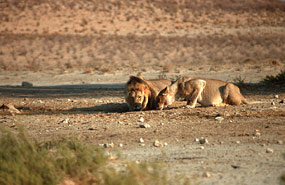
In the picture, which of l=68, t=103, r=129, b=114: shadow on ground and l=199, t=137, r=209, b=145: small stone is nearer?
l=199, t=137, r=209, b=145: small stone

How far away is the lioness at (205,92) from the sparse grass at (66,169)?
18.3 feet

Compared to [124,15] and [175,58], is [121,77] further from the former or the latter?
[124,15]

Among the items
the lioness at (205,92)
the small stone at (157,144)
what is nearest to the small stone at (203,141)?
the small stone at (157,144)

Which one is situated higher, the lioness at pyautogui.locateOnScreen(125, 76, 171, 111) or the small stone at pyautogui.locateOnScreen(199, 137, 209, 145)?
the lioness at pyautogui.locateOnScreen(125, 76, 171, 111)

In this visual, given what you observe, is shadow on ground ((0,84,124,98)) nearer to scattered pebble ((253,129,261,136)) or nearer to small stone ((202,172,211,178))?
scattered pebble ((253,129,261,136))

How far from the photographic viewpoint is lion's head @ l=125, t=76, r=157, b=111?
11.5 metres

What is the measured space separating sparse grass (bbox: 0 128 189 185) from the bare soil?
536mm

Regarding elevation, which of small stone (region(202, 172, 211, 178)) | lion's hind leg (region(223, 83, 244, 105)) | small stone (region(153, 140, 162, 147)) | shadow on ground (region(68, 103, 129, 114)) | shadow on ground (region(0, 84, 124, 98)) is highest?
lion's hind leg (region(223, 83, 244, 105))

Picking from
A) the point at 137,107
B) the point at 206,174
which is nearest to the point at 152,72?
the point at 137,107

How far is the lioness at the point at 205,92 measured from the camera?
1189 centimetres

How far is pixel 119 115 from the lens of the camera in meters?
11.0

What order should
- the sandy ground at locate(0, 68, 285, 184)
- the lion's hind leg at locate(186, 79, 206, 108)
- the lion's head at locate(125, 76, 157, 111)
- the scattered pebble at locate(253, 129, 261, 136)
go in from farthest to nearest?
the lion's hind leg at locate(186, 79, 206, 108)
the lion's head at locate(125, 76, 157, 111)
the scattered pebble at locate(253, 129, 261, 136)
the sandy ground at locate(0, 68, 285, 184)

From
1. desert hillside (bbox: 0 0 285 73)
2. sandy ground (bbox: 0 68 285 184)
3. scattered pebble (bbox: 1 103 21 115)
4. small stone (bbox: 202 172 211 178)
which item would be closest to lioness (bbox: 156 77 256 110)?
sandy ground (bbox: 0 68 285 184)

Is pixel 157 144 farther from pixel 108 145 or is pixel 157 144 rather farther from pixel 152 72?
pixel 152 72
